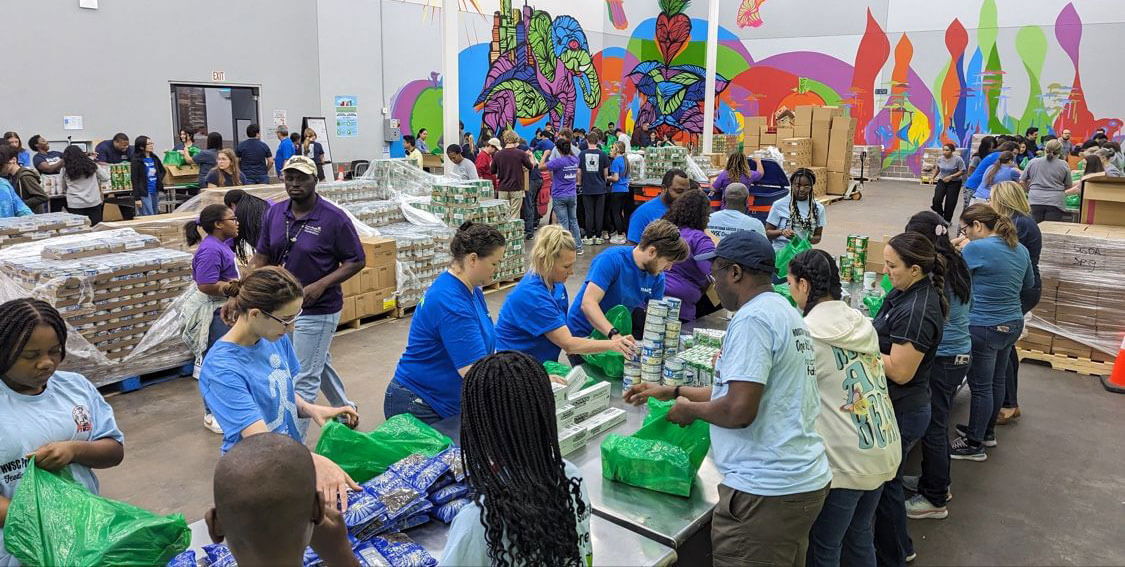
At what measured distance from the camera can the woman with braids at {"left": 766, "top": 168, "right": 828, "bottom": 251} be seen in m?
6.88

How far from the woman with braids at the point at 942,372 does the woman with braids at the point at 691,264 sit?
1.40 m

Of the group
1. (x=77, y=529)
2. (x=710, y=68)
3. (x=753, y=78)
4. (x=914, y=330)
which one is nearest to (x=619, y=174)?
(x=710, y=68)

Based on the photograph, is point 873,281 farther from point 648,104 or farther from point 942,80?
point 648,104

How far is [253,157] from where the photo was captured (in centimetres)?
1207

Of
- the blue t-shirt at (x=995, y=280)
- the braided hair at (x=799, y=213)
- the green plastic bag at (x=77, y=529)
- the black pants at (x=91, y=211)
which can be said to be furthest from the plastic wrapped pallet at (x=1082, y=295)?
the black pants at (x=91, y=211)

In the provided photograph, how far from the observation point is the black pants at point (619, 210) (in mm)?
12930

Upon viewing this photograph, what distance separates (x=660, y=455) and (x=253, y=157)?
1083cm

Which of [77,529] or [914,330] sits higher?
[914,330]

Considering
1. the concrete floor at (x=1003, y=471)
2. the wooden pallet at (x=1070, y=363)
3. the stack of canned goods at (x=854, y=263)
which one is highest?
the stack of canned goods at (x=854, y=263)

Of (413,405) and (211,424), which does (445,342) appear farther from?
(211,424)

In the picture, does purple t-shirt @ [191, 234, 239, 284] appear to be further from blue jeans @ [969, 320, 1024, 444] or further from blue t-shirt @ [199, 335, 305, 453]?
blue jeans @ [969, 320, 1024, 444]

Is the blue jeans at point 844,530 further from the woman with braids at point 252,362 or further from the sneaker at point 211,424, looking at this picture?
the sneaker at point 211,424

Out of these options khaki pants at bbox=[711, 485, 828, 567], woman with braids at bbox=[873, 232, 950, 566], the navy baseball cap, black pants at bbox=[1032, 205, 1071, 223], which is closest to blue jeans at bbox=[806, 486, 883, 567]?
woman with braids at bbox=[873, 232, 950, 566]

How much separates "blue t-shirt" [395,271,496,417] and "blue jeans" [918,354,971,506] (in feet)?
8.00
